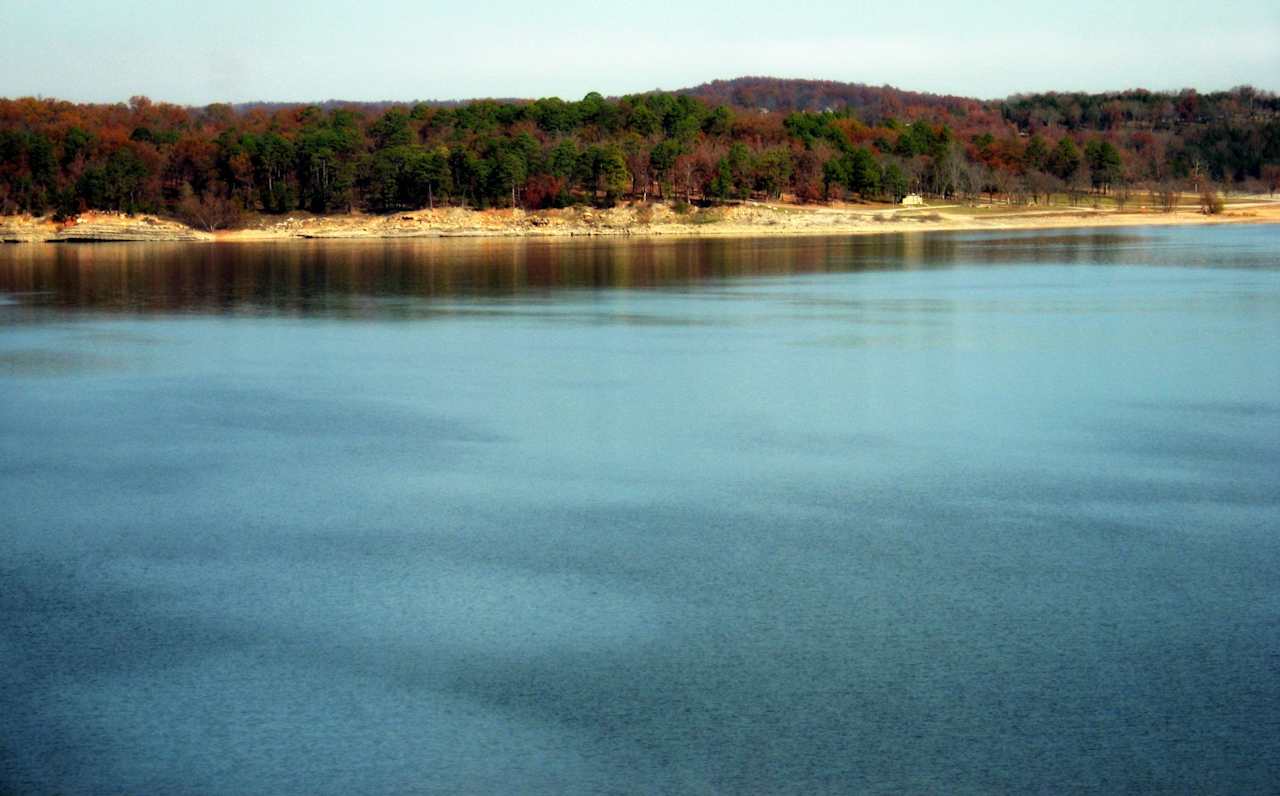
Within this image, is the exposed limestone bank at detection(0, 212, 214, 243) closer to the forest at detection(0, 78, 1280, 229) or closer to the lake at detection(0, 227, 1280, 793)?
the forest at detection(0, 78, 1280, 229)

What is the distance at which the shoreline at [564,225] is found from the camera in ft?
280

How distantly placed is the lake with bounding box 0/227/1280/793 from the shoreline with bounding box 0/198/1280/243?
62.2m

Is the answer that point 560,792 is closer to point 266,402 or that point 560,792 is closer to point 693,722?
point 693,722

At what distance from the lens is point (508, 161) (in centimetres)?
8831

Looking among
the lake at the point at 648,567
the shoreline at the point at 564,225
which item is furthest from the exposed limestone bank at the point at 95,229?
the lake at the point at 648,567

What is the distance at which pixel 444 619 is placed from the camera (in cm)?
959

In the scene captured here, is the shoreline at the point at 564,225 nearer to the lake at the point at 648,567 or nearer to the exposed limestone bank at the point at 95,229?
the exposed limestone bank at the point at 95,229

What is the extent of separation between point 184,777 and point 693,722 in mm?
2768

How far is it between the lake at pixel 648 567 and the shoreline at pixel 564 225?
6217cm

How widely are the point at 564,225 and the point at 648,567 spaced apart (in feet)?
257

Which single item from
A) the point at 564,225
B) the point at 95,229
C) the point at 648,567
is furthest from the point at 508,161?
the point at 648,567

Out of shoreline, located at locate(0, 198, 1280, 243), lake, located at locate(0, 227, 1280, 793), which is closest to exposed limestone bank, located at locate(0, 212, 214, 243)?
shoreline, located at locate(0, 198, 1280, 243)

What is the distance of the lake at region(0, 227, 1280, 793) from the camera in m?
7.55

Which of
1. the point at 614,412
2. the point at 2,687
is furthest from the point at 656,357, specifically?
the point at 2,687
